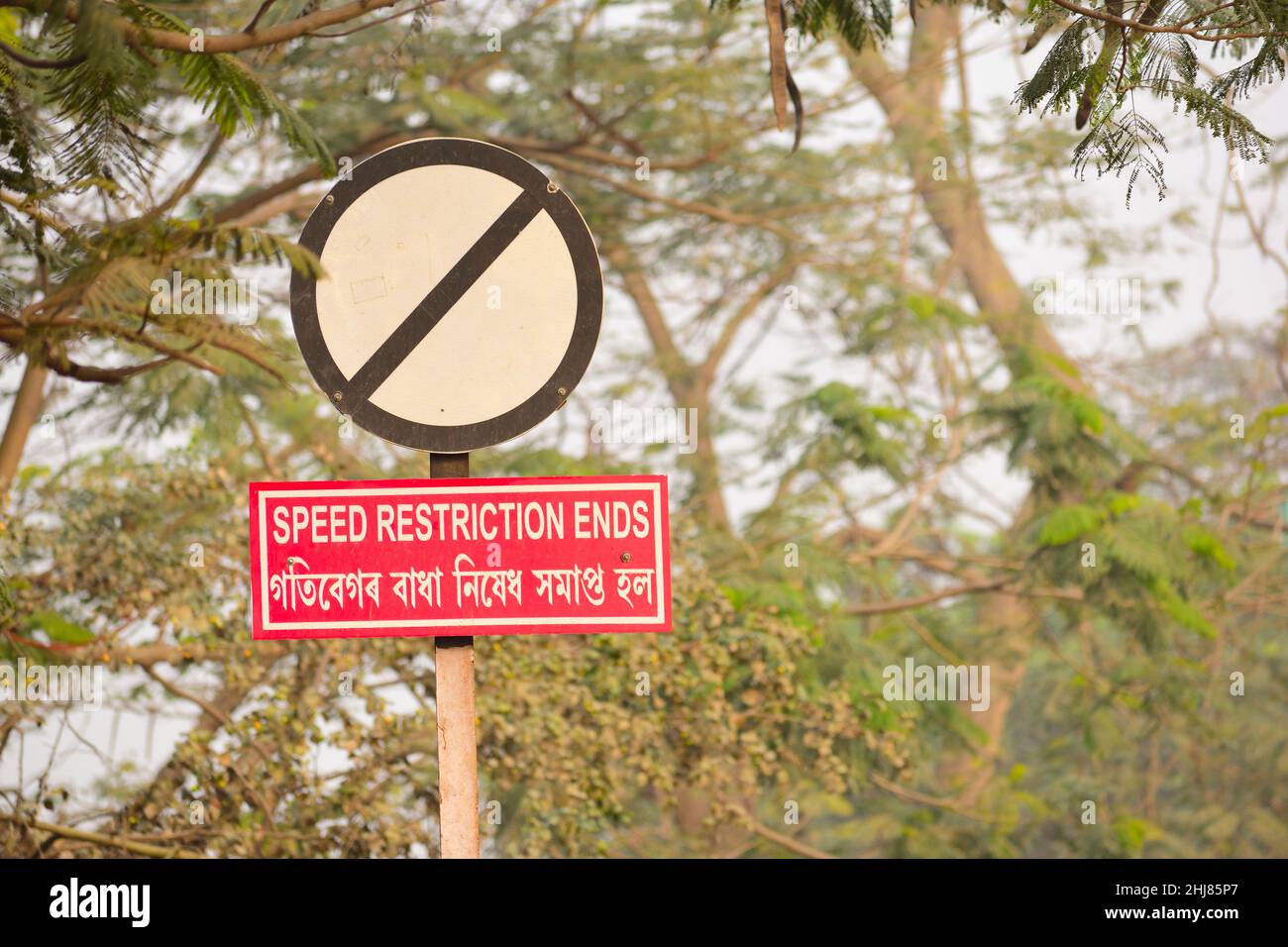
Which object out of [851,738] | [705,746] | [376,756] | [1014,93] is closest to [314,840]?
[376,756]

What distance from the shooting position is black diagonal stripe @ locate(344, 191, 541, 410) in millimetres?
2244

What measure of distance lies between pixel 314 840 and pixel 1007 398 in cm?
453

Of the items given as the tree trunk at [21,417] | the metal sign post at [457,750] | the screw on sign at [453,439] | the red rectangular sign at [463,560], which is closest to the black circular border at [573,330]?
the screw on sign at [453,439]

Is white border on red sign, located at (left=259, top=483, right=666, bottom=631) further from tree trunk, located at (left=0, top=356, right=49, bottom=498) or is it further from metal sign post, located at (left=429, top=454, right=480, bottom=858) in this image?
tree trunk, located at (left=0, top=356, right=49, bottom=498)

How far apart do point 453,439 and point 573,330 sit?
0.89 feet

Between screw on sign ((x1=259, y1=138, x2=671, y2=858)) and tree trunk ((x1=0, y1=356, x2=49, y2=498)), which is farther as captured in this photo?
tree trunk ((x1=0, y1=356, x2=49, y2=498))

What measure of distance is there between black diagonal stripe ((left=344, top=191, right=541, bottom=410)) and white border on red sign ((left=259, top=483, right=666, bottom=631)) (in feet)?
0.59

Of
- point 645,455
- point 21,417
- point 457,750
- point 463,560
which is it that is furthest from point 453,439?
point 645,455

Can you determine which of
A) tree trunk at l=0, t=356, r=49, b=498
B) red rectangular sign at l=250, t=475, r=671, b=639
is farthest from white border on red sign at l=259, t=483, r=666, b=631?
tree trunk at l=0, t=356, r=49, b=498

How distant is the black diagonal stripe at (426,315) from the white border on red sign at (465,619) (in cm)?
18

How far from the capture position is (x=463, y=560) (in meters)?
2.15

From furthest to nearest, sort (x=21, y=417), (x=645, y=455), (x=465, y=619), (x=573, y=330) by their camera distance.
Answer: (x=645, y=455)
(x=21, y=417)
(x=573, y=330)
(x=465, y=619)

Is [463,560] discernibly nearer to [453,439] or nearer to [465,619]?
[465,619]

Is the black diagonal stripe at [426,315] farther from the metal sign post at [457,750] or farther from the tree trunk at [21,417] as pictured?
the tree trunk at [21,417]
